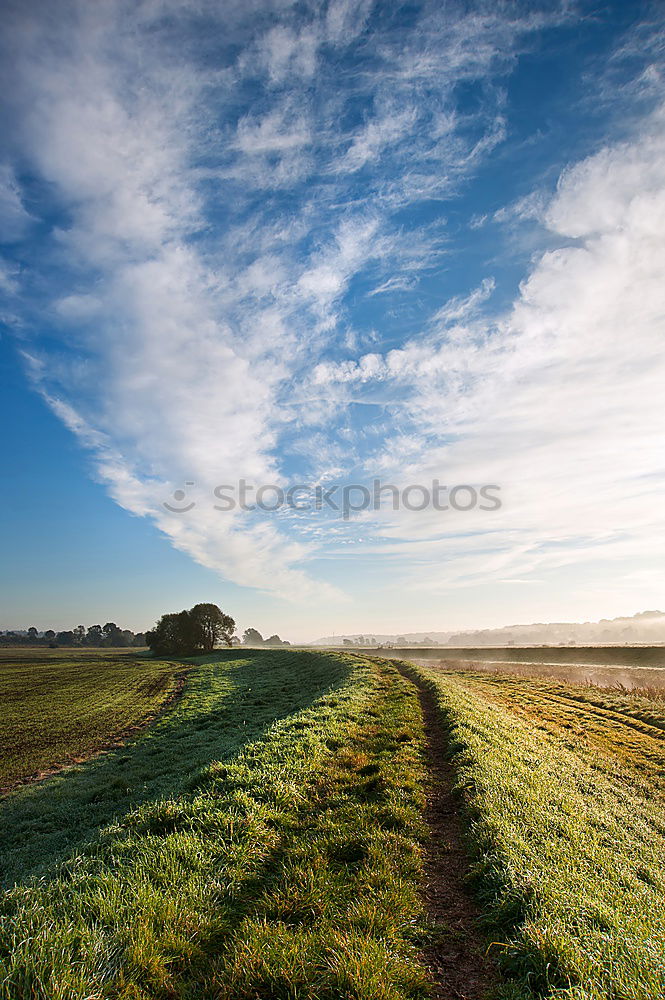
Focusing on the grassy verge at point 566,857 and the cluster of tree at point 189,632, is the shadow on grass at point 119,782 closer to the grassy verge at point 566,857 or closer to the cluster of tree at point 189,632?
the grassy verge at point 566,857

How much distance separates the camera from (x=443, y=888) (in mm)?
6332

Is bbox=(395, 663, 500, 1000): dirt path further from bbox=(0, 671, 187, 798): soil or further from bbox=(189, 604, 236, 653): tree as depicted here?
bbox=(189, 604, 236, 653): tree

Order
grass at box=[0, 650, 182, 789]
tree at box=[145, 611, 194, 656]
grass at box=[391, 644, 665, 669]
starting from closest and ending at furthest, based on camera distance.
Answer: grass at box=[0, 650, 182, 789], grass at box=[391, 644, 665, 669], tree at box=[145, 611, 194, 656]

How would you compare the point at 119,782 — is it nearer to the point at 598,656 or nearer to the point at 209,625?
the point at 598,656

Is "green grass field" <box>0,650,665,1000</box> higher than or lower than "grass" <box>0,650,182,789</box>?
higher

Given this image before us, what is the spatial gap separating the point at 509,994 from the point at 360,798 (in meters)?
5.27

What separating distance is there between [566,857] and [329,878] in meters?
3.94

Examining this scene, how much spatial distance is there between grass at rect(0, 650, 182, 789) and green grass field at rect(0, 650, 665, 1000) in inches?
311

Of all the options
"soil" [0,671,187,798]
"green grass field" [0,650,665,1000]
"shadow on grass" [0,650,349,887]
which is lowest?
"soil" [0,671,187,798]

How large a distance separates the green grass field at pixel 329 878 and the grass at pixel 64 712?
7.89 metres

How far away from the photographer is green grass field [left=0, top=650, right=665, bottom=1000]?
4375 millimetres

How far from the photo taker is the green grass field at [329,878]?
438cm

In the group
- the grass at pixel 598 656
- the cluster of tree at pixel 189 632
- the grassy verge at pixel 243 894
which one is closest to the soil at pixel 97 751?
the grassy verge at pixel 243 894

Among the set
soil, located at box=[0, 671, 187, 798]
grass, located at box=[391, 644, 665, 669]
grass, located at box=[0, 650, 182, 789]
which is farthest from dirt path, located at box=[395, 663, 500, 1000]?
grass, located at box=[391, 644, 665, 669]
